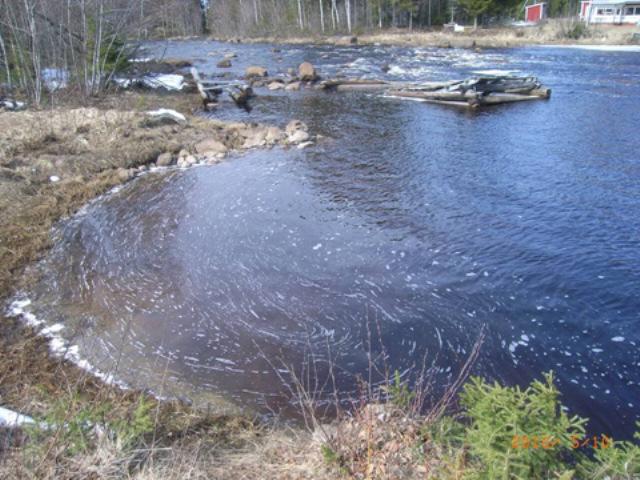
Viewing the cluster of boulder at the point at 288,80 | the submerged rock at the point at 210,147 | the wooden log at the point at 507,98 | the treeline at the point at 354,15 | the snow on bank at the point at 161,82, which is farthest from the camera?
the treeline at the point at 354,15

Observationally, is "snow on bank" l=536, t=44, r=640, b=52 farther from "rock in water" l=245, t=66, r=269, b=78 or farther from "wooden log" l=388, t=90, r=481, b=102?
"rock in water" l=245, t=66, r=269, b=78

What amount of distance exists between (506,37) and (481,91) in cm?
3029

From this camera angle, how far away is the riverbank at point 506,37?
141 ft

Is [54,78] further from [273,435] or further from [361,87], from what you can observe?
[273,435]

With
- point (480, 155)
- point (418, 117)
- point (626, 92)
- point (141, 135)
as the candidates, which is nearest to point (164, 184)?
point (141, 135)

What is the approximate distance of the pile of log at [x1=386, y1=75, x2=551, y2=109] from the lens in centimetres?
2067

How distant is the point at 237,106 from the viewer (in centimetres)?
2166

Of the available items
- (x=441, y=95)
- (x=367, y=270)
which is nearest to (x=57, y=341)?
(x=367, y=270)

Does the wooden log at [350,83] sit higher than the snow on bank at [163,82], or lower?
lower

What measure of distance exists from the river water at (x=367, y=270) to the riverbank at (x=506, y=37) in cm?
3274

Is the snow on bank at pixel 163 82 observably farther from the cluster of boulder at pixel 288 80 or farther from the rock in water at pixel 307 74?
the rock in water at pixel 307 74

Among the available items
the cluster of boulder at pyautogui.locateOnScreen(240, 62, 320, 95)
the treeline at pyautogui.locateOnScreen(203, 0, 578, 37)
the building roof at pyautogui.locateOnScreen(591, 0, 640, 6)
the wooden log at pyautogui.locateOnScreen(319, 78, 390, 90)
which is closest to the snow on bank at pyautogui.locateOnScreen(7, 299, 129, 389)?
the cluster of boulder at pyautogui.locateOnScreen(240, 62, 320, 95)

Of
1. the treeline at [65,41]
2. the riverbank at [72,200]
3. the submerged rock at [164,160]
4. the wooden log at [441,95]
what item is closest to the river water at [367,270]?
the riverbank at [72,200]

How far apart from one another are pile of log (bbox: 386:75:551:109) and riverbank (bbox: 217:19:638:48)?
23.6 m
